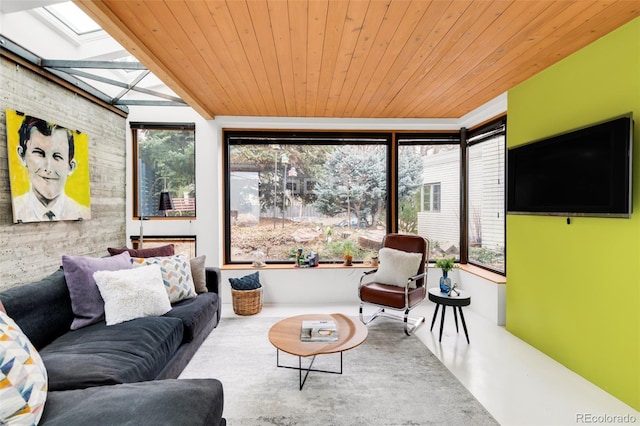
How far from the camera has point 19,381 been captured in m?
1.21

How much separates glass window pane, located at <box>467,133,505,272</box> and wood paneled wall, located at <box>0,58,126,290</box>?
15.7 ft

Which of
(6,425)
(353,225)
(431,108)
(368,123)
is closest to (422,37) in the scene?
(431,108)

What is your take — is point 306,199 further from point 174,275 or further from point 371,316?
point 174,275

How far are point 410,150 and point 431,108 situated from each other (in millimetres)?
776

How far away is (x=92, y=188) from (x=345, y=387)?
3417 mm

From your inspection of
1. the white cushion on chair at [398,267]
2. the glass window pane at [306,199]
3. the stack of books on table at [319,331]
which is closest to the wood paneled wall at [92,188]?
the glass window pane at [306,199]

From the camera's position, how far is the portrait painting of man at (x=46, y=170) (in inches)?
95.7

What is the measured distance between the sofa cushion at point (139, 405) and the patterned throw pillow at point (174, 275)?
1336mm

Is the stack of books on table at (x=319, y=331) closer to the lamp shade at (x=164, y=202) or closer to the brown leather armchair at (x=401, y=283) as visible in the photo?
the brown leather armchair at (x=401, y=283)

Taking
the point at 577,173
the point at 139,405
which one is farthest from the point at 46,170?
the point at 577,173

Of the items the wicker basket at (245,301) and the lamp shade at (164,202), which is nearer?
the wicker basket at (245,301)

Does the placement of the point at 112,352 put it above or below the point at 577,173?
below

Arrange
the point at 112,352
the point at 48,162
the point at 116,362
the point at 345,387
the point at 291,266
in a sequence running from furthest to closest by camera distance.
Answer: the point at 291,266, the point at 48,162, the point at 345,387, the point at 112,352, the point at 116,362

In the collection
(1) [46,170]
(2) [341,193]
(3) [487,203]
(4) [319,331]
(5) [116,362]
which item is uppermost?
(1) [46,170]
